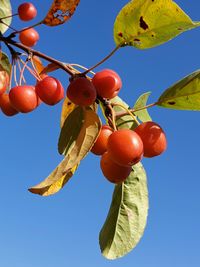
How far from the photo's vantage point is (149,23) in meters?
1.57

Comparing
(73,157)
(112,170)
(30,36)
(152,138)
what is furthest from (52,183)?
(30,36)

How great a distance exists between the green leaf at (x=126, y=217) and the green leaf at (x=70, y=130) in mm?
283

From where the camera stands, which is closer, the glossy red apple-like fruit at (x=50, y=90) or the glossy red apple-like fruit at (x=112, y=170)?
the glossy red apple-like fruit at (x=112, y=170)

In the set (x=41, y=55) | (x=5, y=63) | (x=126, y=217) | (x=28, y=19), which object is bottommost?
(x=126, y=217)

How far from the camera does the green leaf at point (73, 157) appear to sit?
149 centimetres

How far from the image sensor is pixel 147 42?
1.63 meters

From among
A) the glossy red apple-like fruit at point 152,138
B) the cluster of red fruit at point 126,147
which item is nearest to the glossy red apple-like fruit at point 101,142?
the cluster of red fruit at point 126,147

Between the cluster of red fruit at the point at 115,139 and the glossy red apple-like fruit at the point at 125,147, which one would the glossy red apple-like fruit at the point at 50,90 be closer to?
the cluster of red fruit at the point at 115,139

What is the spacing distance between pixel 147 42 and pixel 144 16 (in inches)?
4.0

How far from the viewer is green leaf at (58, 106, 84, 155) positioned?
1.80 m

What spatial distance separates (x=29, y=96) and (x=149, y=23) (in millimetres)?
539

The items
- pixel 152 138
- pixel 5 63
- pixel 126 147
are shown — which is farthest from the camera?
pixel 5 63

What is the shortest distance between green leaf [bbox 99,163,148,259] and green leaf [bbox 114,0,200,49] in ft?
1.71

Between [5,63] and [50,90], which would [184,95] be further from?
[5,63]
